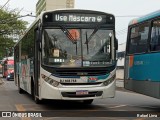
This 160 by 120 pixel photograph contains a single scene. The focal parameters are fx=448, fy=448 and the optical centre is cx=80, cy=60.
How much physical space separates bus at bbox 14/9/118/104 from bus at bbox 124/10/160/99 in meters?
1.10

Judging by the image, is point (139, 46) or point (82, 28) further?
point (139, 46)

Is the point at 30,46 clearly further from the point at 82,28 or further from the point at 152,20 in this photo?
the point at 152,20

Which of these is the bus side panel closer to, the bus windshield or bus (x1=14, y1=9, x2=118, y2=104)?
bus (x1=14, y1=9, x2=118, y2=104)

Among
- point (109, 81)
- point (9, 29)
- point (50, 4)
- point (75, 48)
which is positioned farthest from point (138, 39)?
point (50, 4)

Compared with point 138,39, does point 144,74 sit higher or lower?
lower

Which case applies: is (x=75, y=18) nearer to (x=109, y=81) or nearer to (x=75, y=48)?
(x=75, y=48)

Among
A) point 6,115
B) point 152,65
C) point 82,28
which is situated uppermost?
point 82,28

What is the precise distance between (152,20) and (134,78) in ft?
8.18

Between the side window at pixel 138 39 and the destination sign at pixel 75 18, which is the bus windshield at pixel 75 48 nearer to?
the destination sign at pixel 75 18

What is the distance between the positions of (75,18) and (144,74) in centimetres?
303

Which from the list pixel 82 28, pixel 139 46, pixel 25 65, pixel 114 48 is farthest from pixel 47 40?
pixel 25 65

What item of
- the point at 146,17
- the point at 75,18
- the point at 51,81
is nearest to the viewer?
the point at 51,81

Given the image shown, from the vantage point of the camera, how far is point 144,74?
603 inches

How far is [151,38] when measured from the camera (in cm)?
1503
